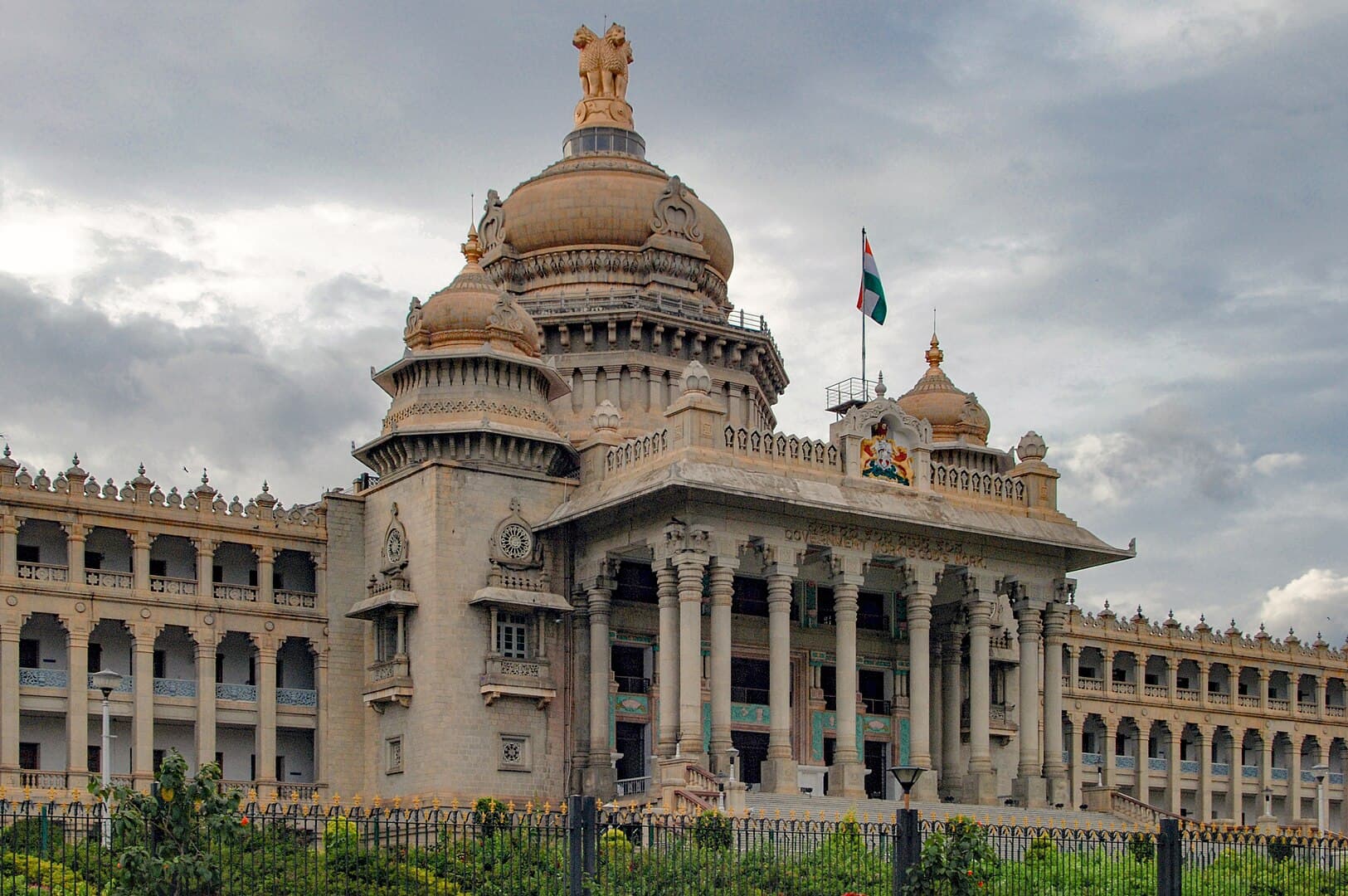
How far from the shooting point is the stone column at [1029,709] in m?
53.1

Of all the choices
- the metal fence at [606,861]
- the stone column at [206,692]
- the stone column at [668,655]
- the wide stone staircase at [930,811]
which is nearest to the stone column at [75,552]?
the stone column at [206,692]

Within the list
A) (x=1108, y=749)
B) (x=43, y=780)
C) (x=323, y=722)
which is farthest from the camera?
(x=1108, y=749)

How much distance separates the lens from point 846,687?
49500 millimetres

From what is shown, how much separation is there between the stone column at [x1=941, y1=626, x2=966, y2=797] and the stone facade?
0.10 m

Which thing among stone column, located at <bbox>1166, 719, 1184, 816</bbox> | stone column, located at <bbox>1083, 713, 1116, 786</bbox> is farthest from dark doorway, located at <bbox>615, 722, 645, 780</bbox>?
stone column, located at <bbox>1166, 719, 1184, 816</bbox>

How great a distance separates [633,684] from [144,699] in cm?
1249

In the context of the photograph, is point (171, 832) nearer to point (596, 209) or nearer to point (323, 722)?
point (323, 722)

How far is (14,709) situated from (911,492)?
2304cm

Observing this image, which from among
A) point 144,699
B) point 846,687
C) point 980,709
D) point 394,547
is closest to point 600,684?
point 846,687

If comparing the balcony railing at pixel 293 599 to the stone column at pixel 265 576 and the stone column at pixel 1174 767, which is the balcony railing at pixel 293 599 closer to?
the stone column at pixel 265 576

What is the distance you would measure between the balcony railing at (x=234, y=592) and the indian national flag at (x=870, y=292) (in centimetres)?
1911

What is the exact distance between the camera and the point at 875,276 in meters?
57.4

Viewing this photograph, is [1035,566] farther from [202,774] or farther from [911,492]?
[202,774]

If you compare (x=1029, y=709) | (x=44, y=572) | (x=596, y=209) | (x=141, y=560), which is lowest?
(x=1029, y=709)
